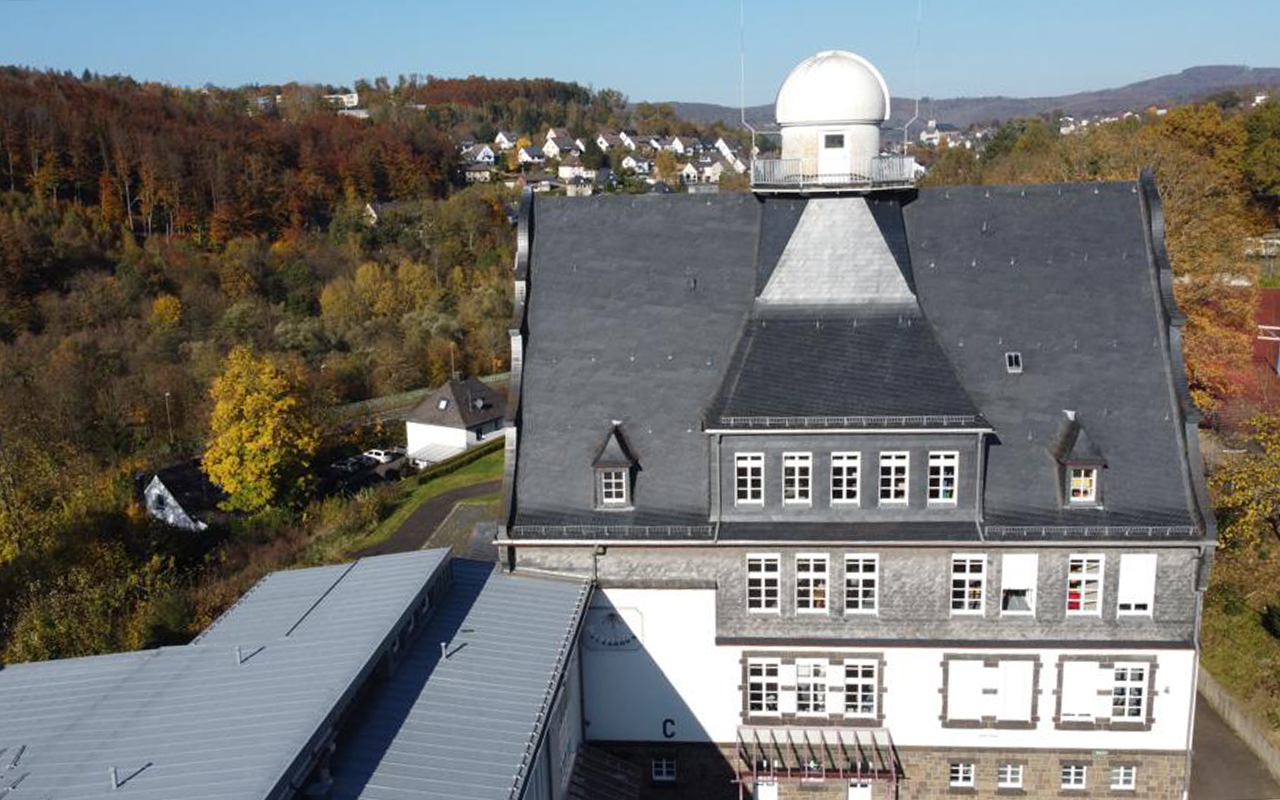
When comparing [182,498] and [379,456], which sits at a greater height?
[182,498]

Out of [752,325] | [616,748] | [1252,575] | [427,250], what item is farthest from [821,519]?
[427,250]

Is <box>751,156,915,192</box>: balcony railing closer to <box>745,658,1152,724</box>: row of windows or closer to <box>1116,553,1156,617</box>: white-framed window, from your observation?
<box>1116,553,1156,617</box>: white-framed window

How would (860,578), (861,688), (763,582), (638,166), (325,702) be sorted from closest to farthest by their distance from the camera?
(325,702) < (860,578) < (763,582) < (861,688) < (638,166)

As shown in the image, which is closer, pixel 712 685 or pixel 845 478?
A: pixel 845 478

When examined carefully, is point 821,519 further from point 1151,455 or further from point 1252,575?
point 1252,575

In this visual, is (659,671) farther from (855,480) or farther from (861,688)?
(855,480)

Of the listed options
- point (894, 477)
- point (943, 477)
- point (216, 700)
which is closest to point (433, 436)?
point (894, 477)

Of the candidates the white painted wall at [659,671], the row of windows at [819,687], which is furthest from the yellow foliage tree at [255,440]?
the row of windows at [819,687]
